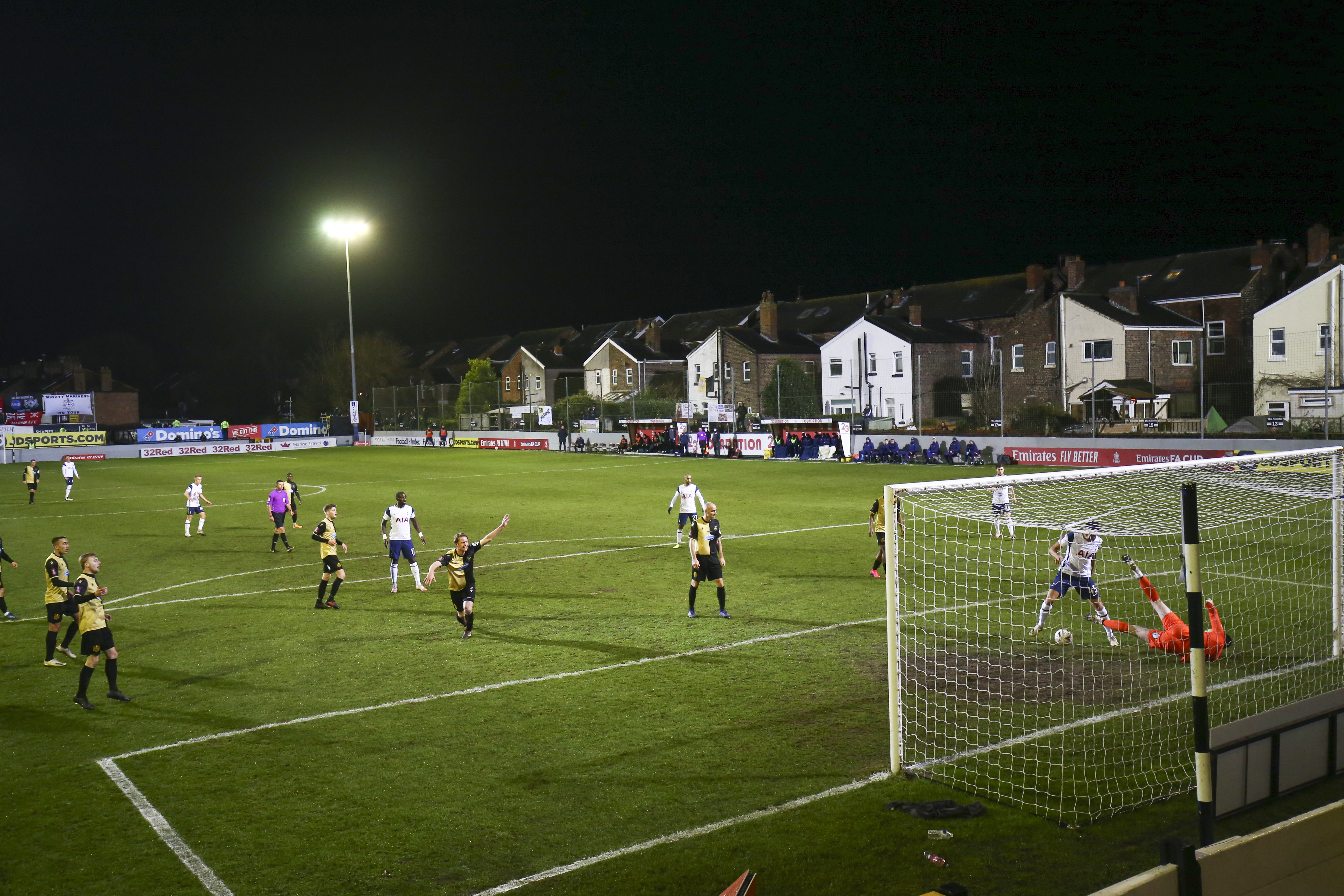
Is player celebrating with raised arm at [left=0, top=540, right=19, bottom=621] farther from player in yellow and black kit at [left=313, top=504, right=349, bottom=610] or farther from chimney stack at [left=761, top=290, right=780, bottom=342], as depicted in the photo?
chimney stack at [left=761, top=290, right=780, bottom=342]

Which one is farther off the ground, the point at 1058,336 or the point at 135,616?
the point at 1058,336

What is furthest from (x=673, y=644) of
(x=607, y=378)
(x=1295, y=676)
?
(x=607, y=378)

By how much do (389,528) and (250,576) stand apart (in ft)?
14.6

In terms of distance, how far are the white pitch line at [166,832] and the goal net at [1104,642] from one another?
217 inches

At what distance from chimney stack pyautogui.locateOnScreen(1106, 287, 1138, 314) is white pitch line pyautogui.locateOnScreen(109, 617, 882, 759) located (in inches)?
1768

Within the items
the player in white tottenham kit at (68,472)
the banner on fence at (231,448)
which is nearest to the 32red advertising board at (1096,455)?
the player in white tottenham kit at (68,472)

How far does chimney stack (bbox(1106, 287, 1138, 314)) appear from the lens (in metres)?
51.8

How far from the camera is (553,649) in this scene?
1284 cm

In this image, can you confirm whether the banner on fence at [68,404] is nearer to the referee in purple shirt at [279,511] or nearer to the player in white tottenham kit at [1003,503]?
the referee in purple shirt at [279,511]

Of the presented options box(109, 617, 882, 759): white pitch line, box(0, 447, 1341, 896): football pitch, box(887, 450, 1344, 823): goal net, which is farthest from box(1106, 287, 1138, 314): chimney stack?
box(109, 617, 882, 759): white pitch line

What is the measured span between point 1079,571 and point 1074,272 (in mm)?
53375

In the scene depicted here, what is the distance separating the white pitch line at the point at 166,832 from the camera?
6.72m

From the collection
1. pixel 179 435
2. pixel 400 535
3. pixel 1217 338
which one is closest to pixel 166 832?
pixel 400 535

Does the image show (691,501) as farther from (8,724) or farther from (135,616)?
(8,724)
